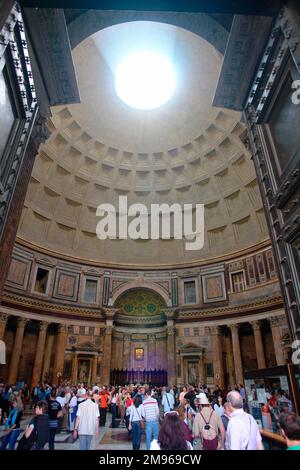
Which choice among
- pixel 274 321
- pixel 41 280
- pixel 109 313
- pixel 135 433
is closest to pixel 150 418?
pixel 135 433

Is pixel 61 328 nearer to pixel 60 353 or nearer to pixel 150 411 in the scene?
pixel 60 353

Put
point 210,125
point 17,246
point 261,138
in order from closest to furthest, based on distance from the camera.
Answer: point 261,138 → point 17,246 → point 210,125

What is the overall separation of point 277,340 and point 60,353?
1552cm

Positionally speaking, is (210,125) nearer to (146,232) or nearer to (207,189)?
(207,189)

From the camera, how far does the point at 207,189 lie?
26.3 meters

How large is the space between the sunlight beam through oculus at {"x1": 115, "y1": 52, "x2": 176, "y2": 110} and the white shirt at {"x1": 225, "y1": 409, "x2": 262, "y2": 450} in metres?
24.9

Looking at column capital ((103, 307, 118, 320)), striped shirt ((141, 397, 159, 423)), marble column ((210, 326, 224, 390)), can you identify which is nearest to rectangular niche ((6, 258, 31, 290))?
column capital ((103, 307, 118, 320))

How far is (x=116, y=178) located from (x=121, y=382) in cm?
1776

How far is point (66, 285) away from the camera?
2375 centimetres

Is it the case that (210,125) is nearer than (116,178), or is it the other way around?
(210,125)

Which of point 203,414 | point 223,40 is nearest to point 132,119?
point 223,40

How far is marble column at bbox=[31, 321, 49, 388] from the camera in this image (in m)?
19.2

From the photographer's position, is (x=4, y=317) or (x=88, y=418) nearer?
(x=88, y=418)

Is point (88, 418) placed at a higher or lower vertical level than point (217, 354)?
lower
